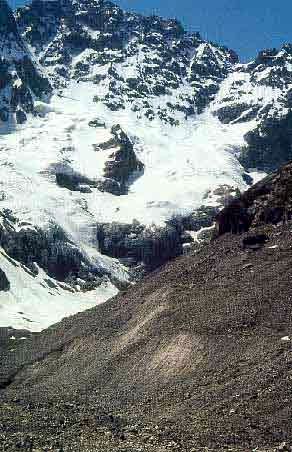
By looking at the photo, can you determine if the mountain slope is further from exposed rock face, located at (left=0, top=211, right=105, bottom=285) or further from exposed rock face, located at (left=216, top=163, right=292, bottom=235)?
exposed rock face, located at (left=0, top=211, right=105, bottom=285)

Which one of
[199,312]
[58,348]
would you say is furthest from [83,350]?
[199,312]

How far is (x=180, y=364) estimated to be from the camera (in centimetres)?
5084

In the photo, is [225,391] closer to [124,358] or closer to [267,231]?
[124,358]

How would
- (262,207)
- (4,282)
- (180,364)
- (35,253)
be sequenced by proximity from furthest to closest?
(35,253), (4,282), (262,207), (180,364)

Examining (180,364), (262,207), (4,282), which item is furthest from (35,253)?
(180,364)

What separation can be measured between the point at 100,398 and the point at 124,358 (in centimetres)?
Answer: 692

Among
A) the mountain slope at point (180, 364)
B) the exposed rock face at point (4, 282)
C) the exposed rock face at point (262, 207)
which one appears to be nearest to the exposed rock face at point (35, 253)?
the exposed rock face at point (4, 282)

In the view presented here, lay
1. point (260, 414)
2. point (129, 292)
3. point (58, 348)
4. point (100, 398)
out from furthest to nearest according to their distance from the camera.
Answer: point (129, 292)
point (58, 348)
point (100, 398)
point (260, 414)

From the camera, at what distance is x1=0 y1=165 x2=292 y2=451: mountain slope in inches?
1555

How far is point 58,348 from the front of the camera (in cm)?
6900

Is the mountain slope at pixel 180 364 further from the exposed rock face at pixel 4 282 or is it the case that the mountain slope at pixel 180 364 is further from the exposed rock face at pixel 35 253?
the exposed rock face at pixel 35 253

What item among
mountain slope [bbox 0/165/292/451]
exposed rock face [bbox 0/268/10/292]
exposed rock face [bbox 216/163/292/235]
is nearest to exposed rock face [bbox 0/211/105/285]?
exposed rock face [bbox 0/268/10/292]

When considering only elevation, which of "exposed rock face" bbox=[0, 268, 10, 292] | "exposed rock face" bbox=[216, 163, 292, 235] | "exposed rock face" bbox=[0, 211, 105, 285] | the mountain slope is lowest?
the mountain slope

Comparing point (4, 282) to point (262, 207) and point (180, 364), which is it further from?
point (180, 364)
